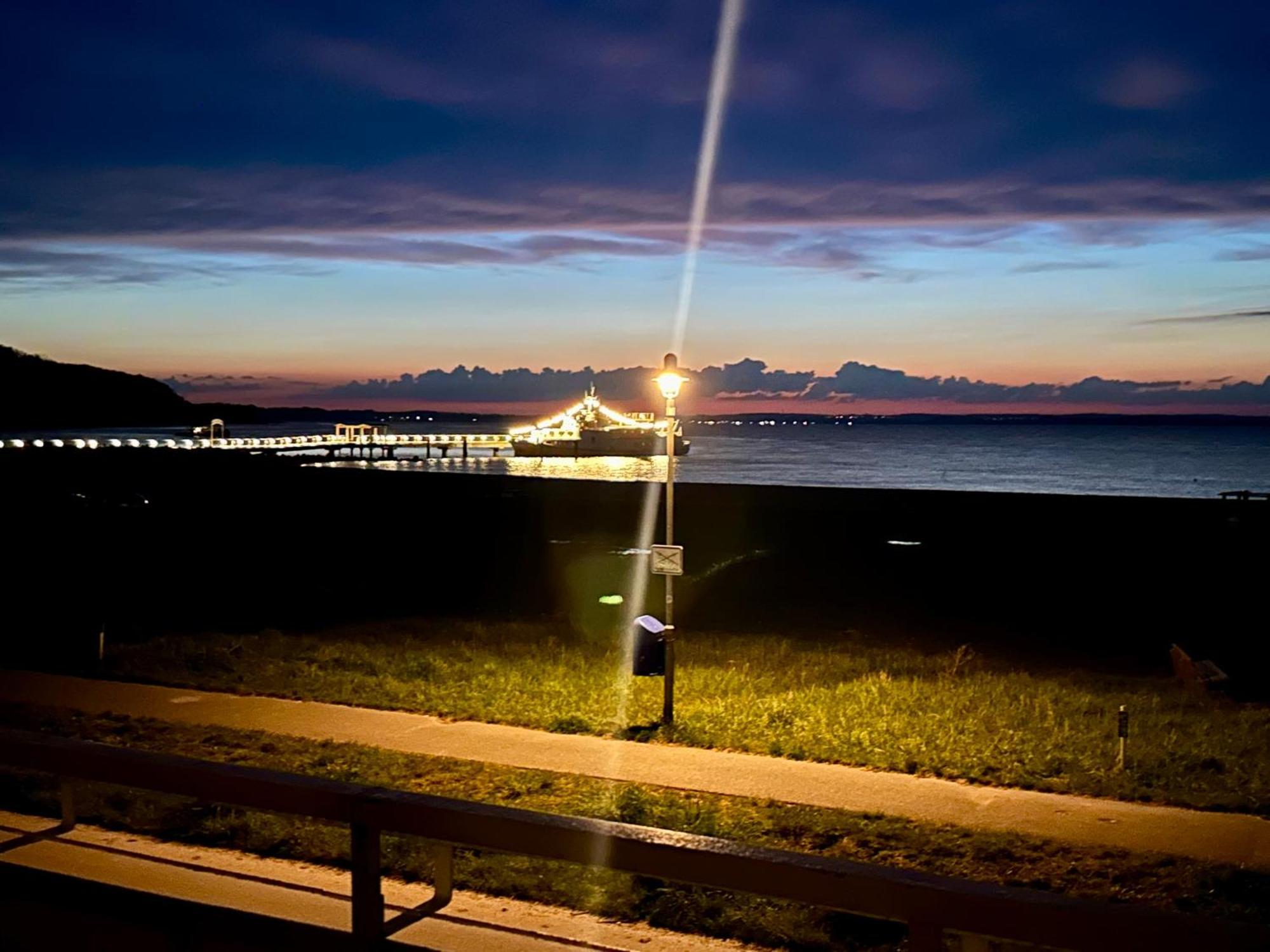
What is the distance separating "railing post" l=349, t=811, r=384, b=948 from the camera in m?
4.48

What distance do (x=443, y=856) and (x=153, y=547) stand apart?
26.9 m

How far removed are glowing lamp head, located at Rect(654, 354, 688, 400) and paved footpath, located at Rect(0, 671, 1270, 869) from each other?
314 centimetres

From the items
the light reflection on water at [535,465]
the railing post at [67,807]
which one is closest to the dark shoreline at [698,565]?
the railing post at [67,807]

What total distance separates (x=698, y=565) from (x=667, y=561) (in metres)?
16.1

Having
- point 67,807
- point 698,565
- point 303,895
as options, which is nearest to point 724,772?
point 303,895

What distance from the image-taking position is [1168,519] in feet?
137

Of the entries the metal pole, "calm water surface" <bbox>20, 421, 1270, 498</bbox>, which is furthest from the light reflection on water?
the metal pole

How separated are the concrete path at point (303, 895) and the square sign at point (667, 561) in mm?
4547

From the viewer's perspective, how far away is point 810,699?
12508mm

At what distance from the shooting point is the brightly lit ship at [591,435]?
536 ft

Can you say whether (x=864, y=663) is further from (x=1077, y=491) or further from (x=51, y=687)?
(x=1077, y=491)

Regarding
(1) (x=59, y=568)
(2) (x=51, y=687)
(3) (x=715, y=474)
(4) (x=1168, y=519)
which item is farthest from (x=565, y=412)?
(2) (x=51, y=687)

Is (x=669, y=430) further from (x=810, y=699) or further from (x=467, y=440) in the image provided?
(x=467, y=440)

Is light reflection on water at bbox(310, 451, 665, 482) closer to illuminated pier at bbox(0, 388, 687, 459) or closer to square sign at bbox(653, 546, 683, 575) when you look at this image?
illuminated pier at bbox(0, 388, 687, 459)
